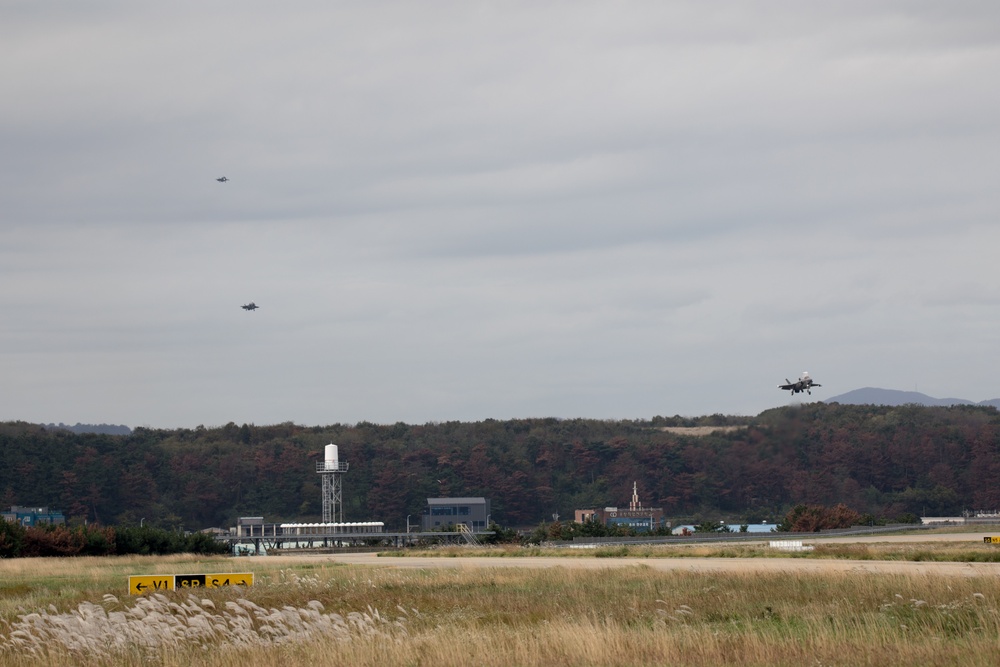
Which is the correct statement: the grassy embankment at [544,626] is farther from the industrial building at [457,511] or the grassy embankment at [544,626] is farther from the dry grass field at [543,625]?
the industrial building at [457,511]

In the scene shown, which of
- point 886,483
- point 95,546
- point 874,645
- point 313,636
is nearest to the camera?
point 874,645

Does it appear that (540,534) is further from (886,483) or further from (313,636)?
(313,636)

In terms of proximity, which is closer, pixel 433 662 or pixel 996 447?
pixel 433 662

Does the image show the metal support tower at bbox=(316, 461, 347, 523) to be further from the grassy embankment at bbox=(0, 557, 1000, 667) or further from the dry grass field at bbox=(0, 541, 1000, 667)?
the grassy embankment at bbox=(0, 557, 1000, 667)

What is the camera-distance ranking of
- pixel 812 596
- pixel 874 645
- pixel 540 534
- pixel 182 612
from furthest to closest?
pixel 540 534 → pixel 812 596 → pixel 182 612 → pixel 874 645

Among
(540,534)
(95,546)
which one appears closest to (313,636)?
(95,546)

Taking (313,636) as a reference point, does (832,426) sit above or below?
above

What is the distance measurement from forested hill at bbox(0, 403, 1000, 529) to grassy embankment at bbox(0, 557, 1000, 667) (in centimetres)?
10732

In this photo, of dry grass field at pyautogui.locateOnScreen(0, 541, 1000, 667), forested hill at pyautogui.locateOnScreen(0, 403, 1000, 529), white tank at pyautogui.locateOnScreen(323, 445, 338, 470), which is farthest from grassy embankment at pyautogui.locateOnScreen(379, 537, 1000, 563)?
white tank at pyautogui.locateOnScreen(323, 445, 338, 470)

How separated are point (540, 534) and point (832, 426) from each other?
63.0m

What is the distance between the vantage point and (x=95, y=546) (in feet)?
242

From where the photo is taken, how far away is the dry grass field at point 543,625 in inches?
763

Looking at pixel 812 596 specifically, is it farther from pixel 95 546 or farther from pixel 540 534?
pixel 540 534

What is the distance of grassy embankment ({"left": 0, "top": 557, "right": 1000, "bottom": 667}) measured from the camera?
1934 cm
